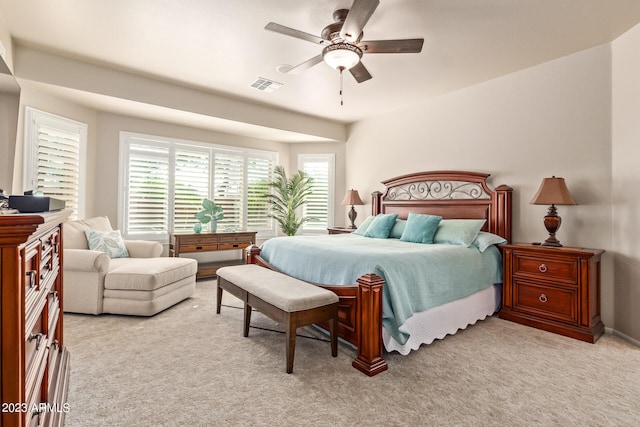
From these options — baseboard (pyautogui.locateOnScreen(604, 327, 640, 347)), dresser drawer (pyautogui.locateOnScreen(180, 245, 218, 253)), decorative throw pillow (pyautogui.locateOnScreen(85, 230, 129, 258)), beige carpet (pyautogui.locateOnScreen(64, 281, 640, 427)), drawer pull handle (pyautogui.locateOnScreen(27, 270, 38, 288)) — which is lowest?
beige carpet (pyautogui.locateOnScreen(64, 281, 640, 427))

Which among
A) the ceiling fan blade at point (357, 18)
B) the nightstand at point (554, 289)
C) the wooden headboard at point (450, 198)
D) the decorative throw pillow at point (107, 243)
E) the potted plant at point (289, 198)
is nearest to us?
the ceiling fan blade at point (357, 18)

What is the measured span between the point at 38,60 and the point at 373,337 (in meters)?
4.46

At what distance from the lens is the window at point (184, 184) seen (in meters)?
4.95

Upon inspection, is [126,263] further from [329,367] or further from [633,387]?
[633,387]

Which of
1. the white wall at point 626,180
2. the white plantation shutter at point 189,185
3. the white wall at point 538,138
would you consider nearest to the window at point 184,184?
the white plantation shutter at point 189,185

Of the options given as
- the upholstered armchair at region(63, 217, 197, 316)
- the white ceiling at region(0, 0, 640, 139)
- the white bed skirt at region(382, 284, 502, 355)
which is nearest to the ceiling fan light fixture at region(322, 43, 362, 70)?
the white ceiling at region(0, 0, 640, 139)

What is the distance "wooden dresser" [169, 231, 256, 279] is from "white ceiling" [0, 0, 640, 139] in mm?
2177

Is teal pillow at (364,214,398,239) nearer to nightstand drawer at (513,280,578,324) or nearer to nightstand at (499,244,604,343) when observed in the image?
nightstand at (499,244,604,343)

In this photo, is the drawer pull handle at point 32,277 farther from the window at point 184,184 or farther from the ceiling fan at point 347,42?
the window at point 184,184

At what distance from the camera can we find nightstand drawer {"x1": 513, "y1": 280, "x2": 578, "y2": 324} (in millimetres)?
3053

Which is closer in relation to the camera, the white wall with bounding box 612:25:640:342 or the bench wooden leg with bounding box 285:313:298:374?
the bench wooden leg with bounding box 285:313:298:374

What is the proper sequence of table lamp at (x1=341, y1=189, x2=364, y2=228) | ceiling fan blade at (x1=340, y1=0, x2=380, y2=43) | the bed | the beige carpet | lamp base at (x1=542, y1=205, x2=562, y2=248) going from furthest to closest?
1. table lamp at (x1=341, y1=189, x2=364, y2=228)
2. lamp base at (x1=542, y1=205, x2=562, y2=248)
3. the bed
4. ceiling fan blade at (x1=340, y1=0, x2=380, y2=43)
5. the beige carpet

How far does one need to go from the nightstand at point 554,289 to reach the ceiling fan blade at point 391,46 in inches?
93.3

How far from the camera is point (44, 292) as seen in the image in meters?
1.41
